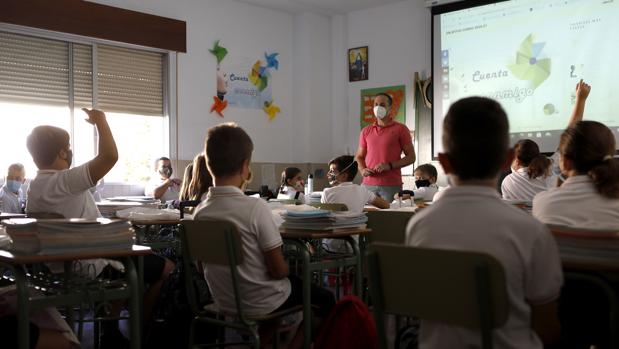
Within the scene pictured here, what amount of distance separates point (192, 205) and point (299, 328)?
1.13 metres

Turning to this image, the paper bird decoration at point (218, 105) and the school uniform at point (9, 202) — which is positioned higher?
the paper bird decoration at point (218, 105)

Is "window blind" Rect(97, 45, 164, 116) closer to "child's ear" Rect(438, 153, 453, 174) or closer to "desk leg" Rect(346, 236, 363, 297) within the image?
"desk leg" Rect(346, 236, 363, 297)

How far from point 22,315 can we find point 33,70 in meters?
4.49

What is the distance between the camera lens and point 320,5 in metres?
7.42

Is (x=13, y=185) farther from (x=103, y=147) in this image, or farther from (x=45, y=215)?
(x=103, y=147)

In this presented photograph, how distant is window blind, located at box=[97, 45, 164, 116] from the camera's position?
627 centimetres

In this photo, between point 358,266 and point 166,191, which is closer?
point 358,266

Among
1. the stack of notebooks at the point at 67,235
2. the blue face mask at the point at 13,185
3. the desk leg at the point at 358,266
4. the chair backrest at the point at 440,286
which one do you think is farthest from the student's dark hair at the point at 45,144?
the blue face mask at the point at 13,185

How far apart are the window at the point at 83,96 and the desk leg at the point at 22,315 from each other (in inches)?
166

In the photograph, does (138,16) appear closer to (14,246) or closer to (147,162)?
(147,162)

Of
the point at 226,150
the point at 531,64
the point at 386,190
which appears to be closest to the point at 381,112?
the point at 386,190

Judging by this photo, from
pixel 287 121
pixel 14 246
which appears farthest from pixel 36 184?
pixel 287 121

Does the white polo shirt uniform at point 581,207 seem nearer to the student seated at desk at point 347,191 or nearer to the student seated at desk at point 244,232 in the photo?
the student seated at desk at point 244,232

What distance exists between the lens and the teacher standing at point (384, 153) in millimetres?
5344
